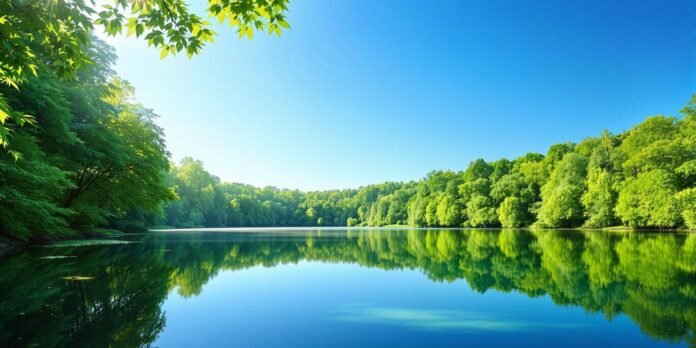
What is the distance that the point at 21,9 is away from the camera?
14.1 ft

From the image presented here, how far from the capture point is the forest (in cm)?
491

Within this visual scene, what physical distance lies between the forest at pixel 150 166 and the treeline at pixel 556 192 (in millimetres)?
179

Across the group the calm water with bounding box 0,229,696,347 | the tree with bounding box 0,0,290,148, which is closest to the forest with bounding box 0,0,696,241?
the tree with bounding box 0,0,290,148

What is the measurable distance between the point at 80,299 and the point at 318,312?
13.6 feet

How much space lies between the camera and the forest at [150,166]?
16.1ft

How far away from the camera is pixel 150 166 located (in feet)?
75.9

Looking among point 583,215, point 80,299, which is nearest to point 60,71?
point 80,299

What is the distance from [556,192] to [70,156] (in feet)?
175

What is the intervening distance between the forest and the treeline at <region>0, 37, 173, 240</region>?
67 mm

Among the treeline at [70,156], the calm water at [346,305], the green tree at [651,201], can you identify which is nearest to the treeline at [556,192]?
the green tree at [651,201]

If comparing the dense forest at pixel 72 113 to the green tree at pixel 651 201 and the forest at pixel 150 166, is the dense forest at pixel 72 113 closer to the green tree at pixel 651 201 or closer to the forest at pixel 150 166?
the forest at pixel 150 166

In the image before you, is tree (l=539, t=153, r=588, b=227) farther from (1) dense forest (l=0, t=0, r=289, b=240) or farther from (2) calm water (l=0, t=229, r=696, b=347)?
(1) dense forest (l=0, t=0, r=289, b=240)

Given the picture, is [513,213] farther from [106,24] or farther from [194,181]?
[106,24]

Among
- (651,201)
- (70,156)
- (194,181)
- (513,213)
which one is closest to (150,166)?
(70,156)
